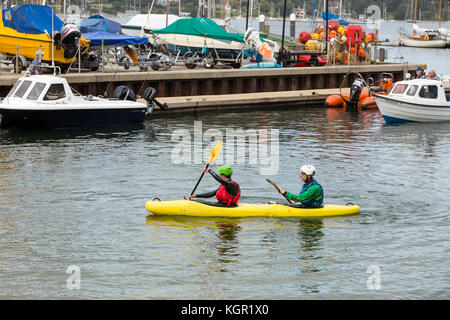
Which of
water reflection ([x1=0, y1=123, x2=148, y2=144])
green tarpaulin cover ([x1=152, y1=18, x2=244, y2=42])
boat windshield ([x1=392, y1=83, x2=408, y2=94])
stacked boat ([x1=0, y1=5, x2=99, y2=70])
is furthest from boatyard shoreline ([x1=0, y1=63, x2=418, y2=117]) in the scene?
boat windshield ([x1=392, y1=83, x2=408, y2=94])

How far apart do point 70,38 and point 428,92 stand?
17.8 metres

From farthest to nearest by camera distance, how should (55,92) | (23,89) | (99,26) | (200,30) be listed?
(200,30) < (99,26) < (23,89) < (55,92)

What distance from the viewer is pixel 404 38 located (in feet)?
424

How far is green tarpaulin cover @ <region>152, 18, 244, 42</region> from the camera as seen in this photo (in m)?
47.6

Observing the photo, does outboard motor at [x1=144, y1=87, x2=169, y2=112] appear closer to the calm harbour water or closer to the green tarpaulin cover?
the calm harbour water

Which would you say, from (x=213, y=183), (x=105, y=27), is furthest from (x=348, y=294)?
(x=105, y=27)

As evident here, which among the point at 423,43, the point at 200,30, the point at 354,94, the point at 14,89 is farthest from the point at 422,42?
the point at 14,89

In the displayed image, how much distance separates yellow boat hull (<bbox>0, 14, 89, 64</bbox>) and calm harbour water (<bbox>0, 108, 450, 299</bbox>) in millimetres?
8364

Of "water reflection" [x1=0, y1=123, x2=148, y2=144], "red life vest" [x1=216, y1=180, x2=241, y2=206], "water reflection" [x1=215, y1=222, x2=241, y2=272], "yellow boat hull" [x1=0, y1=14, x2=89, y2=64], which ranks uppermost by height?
"yellow boat hull" [x1=0, y1=14, x2=89, y2=64]

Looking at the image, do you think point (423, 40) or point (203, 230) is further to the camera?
point (423, 40)

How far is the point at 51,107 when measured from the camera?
105 ft

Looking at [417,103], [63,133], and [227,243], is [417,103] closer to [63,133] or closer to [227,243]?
[63,133]

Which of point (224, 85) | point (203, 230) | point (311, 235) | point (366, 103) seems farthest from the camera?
point (366, 103)

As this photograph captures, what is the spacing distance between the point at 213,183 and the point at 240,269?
327 inches
